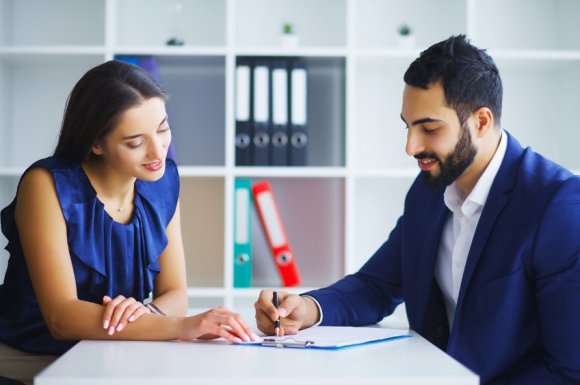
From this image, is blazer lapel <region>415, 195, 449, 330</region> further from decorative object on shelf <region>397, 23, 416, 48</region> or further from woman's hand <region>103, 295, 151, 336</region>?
decorative object on shelf <region>397, 23, 416, 48</region>

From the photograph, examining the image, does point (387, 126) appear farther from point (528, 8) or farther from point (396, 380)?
point (396, 380)

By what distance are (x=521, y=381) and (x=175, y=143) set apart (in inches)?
79.1

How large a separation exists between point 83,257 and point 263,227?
1.35 m

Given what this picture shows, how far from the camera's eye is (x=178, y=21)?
3.09m

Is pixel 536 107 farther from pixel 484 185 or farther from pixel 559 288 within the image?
pixel 559 288

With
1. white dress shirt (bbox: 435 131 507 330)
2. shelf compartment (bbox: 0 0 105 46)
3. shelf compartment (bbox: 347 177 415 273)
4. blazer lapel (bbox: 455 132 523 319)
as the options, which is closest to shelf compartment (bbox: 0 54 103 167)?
shelf compartment (bbox: 0 0 105 46)

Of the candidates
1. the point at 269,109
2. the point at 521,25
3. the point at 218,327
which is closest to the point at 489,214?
the point at 218,327

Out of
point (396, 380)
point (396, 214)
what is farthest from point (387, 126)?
point (396, 380)

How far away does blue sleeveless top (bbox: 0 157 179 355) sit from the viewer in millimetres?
1619

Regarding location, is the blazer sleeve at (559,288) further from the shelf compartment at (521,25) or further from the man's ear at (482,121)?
the shelf compartment at (521,25)

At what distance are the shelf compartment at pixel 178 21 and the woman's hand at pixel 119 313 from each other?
74.0 inches

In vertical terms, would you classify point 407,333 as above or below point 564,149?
below

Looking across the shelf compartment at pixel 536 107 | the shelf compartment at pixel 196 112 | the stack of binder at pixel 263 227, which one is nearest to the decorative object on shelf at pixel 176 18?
the shelf compartment at pixel 196 112

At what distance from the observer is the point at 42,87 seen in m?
3.09
